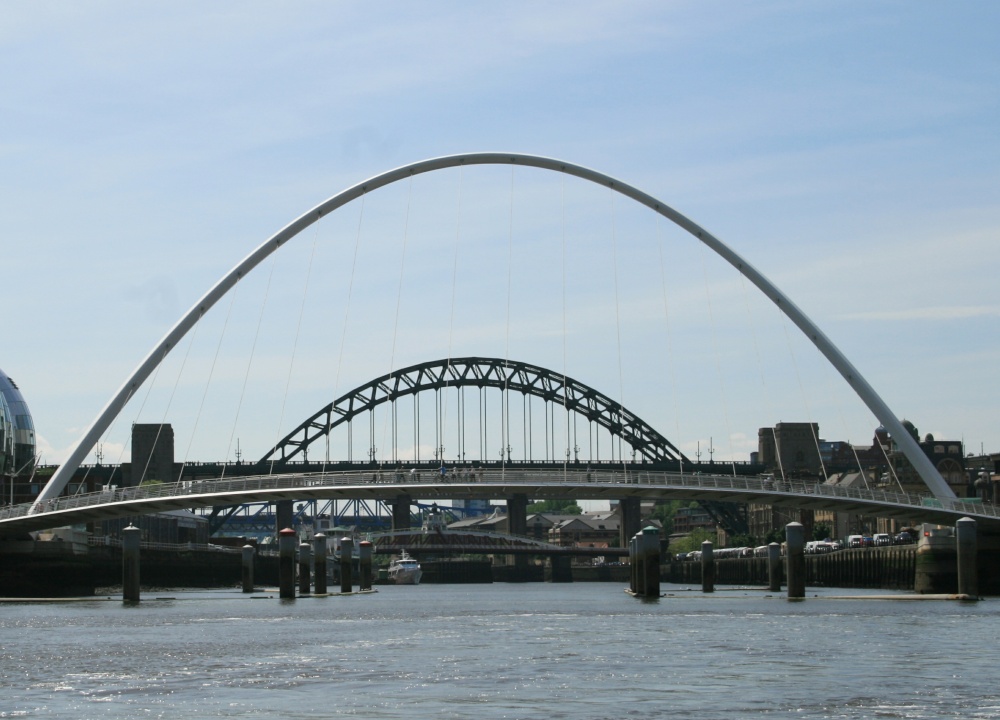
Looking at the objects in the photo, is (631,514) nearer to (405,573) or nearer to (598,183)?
(405,573)

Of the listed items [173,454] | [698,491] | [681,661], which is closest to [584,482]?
[698,491]

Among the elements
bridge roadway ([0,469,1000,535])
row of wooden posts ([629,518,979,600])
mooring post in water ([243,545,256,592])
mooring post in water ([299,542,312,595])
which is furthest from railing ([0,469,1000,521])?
mooring post in water ([243,545,256,592])

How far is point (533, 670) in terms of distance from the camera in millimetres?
33500

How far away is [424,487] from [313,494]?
5.75 metres

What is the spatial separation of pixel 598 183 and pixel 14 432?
64585mm

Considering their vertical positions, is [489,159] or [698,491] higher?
[489,159]

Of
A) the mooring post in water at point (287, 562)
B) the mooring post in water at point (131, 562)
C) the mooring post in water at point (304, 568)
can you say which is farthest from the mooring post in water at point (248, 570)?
the mooring post in water at point (131, 562)

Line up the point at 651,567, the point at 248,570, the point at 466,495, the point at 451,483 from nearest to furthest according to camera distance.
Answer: the point at 651,567, the point at 451,483, the point at 466,495, the point at 248,570

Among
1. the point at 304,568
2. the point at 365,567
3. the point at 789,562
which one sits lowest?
the point at 365,567

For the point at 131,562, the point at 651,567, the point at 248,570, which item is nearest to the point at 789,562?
the point at 651,567

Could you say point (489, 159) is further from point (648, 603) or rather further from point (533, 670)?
point (533, 670)

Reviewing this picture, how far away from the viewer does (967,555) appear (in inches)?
2494

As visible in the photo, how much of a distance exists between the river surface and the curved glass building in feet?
249

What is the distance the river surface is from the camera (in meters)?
27.0
